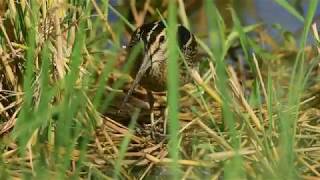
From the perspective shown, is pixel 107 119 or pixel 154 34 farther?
pixel 154 34

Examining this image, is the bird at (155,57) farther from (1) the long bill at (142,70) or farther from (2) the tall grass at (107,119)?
(2) the tall grass at (107,119)

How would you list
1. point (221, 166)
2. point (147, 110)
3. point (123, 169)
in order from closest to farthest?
point (221, 166), point (123, 169), point (147, 110)

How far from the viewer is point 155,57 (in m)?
3.49

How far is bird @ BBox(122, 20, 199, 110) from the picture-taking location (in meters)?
3.43

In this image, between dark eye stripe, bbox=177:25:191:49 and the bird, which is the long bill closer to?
the bird

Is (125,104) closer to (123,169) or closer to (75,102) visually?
(123,169)

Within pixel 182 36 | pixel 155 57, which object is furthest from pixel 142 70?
pixel 182 36

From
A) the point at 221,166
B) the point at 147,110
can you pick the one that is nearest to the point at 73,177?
the point at 221,166

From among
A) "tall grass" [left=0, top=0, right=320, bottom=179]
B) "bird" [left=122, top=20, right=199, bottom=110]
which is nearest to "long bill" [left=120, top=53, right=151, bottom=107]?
"bird" [left=122, top=20, right=199, bottom=110]

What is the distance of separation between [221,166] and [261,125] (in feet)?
1.10

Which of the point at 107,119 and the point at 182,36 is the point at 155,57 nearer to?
the point at 182,36

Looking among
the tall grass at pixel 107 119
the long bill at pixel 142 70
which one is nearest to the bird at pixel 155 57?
the long bill at pixel 142 70

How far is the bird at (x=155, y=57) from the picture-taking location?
343cm

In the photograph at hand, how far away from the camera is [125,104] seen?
142 inches
